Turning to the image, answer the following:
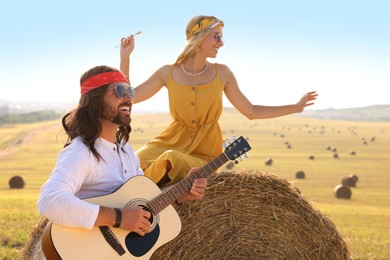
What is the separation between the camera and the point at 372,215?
15789mm

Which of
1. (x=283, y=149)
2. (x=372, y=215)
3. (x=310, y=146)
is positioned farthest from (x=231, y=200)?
(x=310, y=146)

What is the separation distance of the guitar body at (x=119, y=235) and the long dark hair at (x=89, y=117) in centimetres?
40

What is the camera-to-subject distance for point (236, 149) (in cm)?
472

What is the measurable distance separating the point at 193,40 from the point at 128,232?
94.7 inches

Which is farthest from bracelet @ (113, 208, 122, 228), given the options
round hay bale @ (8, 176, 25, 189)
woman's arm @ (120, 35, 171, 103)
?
round hay bale @ (8, 176, 25, 189)

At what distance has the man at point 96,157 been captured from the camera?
367 cm

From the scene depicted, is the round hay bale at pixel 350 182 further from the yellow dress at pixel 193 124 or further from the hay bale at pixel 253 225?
the yellow dress at pixel 193 124

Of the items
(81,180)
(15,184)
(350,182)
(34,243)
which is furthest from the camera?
(350,182)

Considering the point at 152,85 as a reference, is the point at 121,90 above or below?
above

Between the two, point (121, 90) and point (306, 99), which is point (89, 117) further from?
point (306, 99)

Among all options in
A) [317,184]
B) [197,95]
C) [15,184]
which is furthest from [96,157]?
[317,184]

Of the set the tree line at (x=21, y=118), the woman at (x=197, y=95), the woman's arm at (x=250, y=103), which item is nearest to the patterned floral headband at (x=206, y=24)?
the woman at (x=197, y=95)

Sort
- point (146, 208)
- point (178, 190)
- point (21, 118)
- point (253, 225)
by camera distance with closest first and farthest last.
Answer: point (146, 208), point (178, 190), point (253, 225), point (21, 118)

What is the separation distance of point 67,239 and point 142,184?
77 centimetres
